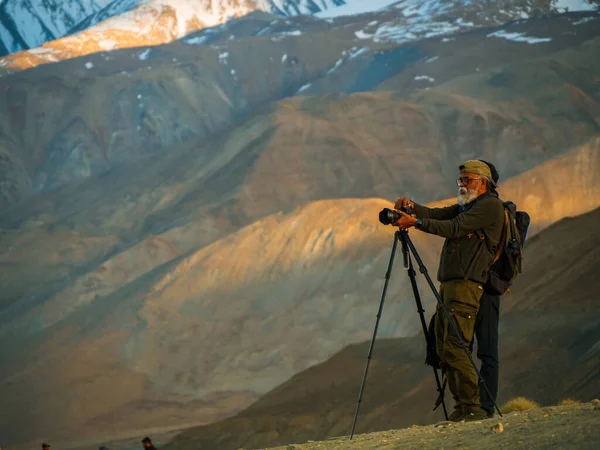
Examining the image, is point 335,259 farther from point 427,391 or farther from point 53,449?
point 427,391

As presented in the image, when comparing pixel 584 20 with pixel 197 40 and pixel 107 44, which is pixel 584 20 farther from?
pixel 107 44

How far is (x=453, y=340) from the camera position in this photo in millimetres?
7031

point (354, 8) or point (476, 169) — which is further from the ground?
point (476, 169)

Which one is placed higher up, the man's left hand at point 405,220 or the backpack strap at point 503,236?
the man's left hand at point 405,220

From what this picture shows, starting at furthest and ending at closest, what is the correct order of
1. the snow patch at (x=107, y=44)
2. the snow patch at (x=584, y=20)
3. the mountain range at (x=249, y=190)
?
the snow patch at (x=107, y=44), the snow patch at (x=584, y=20), the mountain range at (x=249, y=190)

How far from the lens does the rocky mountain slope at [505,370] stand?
17266 millimetres

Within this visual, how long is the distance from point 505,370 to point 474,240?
12797mm

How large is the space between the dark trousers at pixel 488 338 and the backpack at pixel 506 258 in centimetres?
11

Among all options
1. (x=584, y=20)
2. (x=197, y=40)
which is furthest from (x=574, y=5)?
(x=197, y=40)

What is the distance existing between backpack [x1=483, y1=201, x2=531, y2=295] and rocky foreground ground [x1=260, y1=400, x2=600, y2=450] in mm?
902

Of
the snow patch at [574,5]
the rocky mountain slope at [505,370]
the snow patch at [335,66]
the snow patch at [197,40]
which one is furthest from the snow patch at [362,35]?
the rocky mountain slope at [505,370]

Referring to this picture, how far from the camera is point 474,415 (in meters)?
7.02

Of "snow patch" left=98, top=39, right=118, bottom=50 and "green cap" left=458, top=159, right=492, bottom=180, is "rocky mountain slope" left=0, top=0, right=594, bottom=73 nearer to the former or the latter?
"snow patch" left=98, top=39, right=118, bottom=50

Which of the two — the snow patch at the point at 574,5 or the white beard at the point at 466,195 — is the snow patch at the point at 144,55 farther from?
the white beard at the point at 466,195
